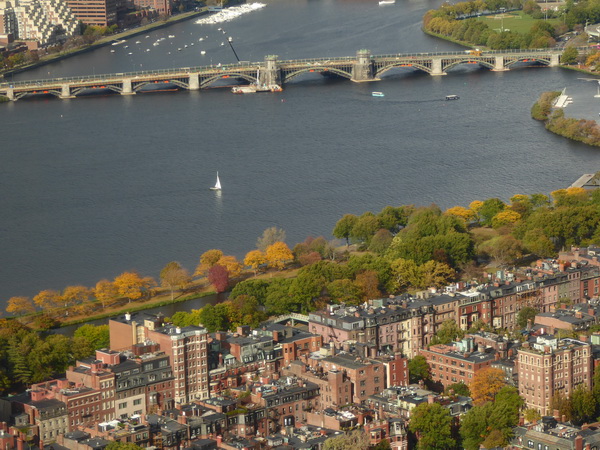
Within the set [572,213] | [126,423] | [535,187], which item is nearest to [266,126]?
[535,187]

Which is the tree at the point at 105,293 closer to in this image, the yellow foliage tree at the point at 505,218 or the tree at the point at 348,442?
the yellow foliage tree at the point at 505,218

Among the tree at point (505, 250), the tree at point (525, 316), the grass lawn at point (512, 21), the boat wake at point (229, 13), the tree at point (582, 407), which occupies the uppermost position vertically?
the boat wake at point (229, 13)

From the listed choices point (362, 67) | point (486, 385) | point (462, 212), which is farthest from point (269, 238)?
point (362, 67)

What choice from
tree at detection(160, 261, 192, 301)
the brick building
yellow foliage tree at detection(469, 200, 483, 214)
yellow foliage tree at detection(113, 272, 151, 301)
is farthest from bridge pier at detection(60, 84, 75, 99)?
the brick building

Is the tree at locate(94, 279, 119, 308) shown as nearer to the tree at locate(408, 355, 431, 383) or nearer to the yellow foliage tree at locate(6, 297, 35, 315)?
the yellow foliage tree at locate(6, 297, 35, 315)

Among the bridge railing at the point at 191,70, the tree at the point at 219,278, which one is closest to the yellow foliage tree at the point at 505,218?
the tree at the point at 219,278
